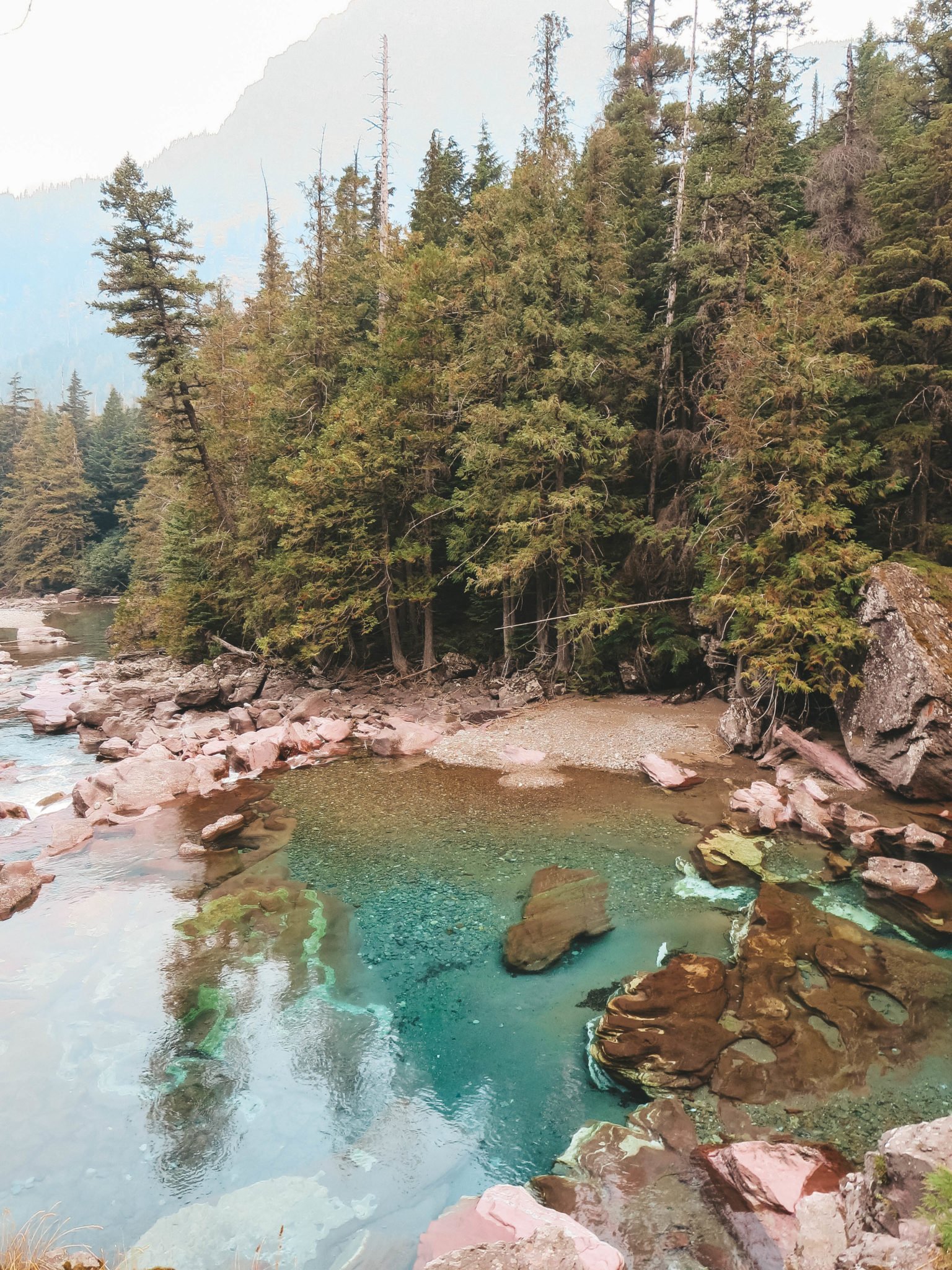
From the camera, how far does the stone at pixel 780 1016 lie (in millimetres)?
6594

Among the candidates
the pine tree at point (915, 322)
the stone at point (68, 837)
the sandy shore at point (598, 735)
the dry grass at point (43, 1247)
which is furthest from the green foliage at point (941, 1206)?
the pine tree at point (915, 322)

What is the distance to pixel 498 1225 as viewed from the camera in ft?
16.8

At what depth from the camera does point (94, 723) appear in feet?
64.4

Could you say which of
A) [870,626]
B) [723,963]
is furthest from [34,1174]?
[870,626]

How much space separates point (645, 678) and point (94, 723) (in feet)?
54.8

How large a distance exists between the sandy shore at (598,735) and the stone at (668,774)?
1.66 ft

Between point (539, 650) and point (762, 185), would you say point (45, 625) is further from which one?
point (762, 185)

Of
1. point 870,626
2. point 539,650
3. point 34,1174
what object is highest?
point 870,626

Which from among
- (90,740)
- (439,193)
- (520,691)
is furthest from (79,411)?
(520,691)

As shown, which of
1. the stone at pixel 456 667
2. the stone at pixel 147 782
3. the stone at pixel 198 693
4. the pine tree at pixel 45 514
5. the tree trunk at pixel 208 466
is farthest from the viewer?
the pine tree at pixel 45 514

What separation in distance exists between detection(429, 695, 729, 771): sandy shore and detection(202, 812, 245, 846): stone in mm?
5044

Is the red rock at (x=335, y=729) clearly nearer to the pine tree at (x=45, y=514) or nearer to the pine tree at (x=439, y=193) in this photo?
the pine tree at (x=439, y=193)

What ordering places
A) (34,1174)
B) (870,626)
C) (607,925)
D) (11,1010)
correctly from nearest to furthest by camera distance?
(34,1174), (11,1010), (607,925), (870,626)

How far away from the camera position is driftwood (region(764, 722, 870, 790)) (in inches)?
504
